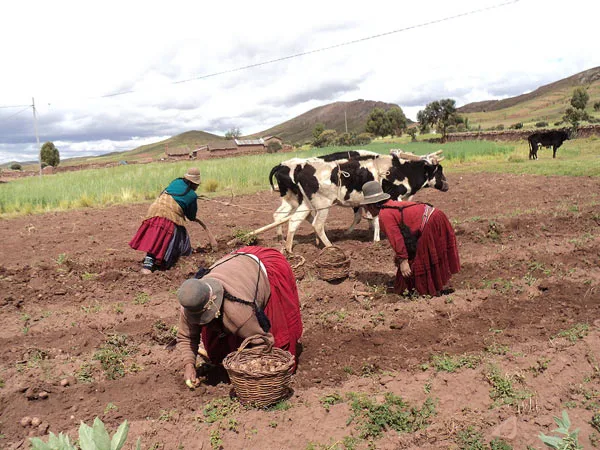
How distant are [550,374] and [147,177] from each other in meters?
18.3

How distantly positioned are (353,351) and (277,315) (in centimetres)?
109

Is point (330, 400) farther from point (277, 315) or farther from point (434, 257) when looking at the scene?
point (434, 257)

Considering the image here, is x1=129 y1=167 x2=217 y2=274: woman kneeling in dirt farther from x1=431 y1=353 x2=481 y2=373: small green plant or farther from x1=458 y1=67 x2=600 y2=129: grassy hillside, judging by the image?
x1=458 y1=67 x2=600 y2=129: grassy hillside

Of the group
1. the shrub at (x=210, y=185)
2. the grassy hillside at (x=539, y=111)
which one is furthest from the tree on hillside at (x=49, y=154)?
the grassy hillside at (x=539, y=111)

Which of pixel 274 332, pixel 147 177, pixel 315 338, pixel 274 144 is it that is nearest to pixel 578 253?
pixel 315 338

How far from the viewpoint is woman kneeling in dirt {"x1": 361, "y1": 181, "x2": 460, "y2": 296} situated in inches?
223

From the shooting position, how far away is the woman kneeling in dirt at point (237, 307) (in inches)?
142

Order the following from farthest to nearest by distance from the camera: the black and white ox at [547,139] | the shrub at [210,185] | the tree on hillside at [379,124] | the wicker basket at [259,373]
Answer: the tree on hillside at [379,124]
the black and white ox at [547,139]
the shrub at [210,185]
the wicker basket at [259,373]

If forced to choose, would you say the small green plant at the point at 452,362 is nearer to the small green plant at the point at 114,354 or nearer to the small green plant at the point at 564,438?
the small green plant at the point at 564,438

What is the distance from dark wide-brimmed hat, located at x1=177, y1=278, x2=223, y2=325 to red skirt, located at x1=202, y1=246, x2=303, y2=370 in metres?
0.54

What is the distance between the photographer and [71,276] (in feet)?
24.3

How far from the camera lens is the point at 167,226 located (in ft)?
24.7

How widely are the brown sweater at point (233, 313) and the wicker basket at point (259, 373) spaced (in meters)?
0.12

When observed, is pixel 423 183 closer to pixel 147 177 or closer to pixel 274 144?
pixel 147 177
